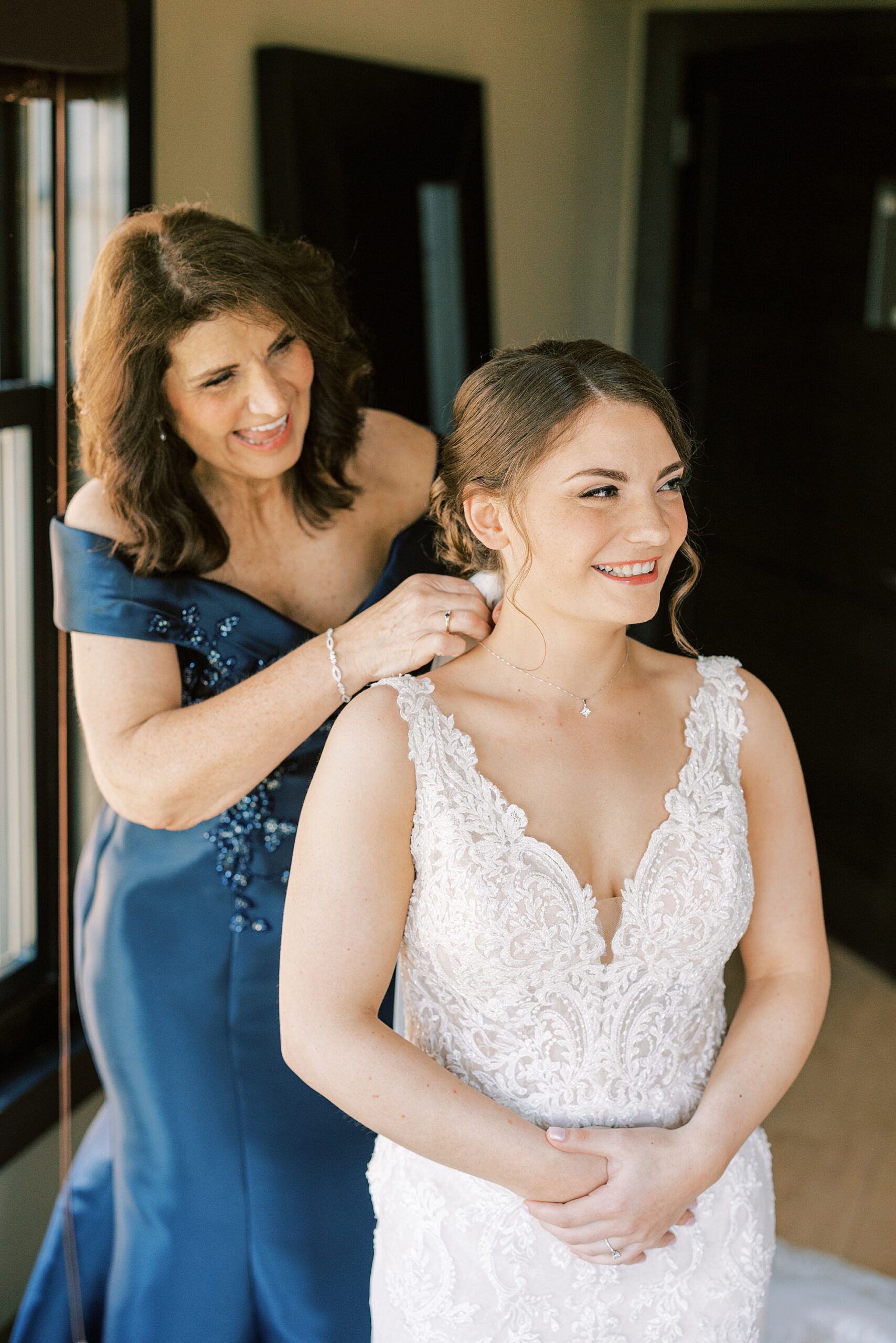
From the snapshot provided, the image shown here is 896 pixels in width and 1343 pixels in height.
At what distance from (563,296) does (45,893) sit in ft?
7.82

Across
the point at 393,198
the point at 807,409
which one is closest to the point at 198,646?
the point at 393,198

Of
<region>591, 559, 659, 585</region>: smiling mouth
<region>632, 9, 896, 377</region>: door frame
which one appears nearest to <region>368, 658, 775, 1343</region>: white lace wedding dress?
<region>591, 559, 659, 585</region>: smiling mouth

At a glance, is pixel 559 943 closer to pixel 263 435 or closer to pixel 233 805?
pixel 233 805

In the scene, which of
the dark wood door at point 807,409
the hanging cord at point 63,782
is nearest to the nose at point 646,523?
the hanging cord at point 63,782

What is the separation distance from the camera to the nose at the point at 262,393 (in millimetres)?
1628

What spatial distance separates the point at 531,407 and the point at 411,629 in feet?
0.95

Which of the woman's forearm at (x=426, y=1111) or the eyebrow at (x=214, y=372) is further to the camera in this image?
the eyebrow at (x=214, y=372)

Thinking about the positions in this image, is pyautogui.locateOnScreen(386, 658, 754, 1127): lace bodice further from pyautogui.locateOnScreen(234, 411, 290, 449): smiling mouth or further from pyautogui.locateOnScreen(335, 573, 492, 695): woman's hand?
pyautogui.locateOnScreen(234, 411, 290, 449): smiling mouth

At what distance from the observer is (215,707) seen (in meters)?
1.63

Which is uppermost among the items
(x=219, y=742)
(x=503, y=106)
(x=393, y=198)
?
(x=503, y=106)

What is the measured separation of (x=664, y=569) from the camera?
1.39 metres

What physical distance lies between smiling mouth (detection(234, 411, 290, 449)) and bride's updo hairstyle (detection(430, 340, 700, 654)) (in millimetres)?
256

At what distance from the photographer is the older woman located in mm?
1631

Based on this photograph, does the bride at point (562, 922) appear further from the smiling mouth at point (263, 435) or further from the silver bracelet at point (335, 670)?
the smiling mouth at point (263, 435)
